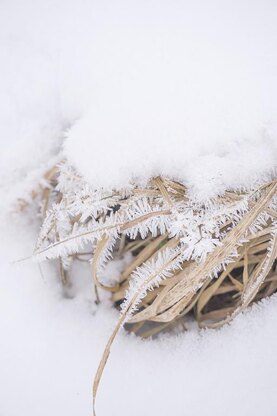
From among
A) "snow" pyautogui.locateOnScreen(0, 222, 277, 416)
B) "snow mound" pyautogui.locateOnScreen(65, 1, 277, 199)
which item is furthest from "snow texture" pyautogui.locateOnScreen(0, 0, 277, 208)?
"snow" pyautogui.locateOnScreen(0, 222, 277, 416)

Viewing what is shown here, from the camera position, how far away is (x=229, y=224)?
0.65 metres

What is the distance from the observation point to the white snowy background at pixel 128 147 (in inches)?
25.1

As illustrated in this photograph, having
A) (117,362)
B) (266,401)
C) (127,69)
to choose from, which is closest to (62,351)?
(117,362)

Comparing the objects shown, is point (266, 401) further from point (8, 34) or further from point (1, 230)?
point (8, 34)

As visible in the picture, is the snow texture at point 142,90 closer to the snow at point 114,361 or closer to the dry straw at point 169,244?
the dry straw at point 169,244

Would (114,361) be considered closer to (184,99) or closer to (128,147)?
(128,147)

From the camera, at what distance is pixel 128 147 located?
2.13 ft

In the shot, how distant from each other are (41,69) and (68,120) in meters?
0.14

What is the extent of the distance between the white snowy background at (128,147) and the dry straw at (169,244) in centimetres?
3

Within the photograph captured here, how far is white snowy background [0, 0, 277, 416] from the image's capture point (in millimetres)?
638

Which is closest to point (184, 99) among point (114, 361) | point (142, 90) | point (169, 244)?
point (142, 90)

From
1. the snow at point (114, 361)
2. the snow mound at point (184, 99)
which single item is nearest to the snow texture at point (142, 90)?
the snow mound at point (184, 99)

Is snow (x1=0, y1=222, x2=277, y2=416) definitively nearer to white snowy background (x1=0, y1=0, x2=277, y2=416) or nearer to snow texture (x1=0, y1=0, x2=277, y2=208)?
white snowy background (x1=0, y1=0, x2=277, y2=416)

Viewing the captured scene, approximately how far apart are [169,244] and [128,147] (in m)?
0.19
